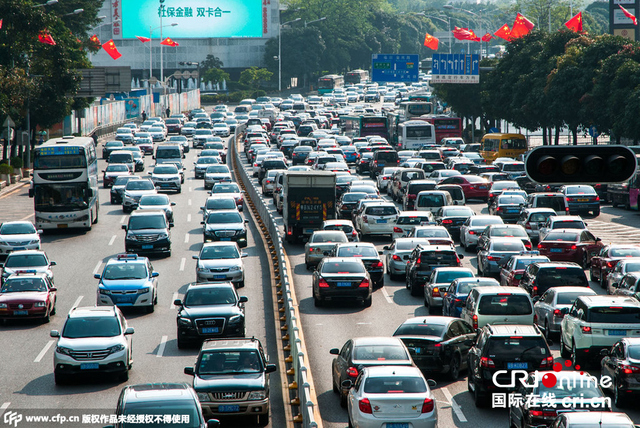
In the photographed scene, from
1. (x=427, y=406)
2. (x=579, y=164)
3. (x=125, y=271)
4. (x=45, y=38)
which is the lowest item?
(x=125, y=271)

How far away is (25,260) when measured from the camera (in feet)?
105

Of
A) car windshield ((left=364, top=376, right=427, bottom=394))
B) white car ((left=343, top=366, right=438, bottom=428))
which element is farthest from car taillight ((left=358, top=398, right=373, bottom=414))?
car windshield ((left=364, top=376, right=427, bottom=394))

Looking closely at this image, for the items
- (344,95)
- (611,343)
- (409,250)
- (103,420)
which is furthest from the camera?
(344,95)

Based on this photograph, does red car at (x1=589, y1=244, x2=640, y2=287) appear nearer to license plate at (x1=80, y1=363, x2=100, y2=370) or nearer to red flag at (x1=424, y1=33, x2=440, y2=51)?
license plate at (x1=80, y1=363, x2=100, y2=370)

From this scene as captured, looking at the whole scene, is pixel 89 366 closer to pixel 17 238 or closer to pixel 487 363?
pixel 487 363

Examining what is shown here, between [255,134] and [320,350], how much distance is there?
6180 centimetres

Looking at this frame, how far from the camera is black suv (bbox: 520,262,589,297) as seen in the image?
1040 inches

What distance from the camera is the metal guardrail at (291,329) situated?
52.5 feet

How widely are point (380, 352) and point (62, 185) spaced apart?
27.6m

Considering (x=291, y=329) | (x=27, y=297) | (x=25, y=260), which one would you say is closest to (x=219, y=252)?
(x=25, y=260)

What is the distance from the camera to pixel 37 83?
6312cm

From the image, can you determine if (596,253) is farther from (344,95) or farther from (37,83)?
(344,95)

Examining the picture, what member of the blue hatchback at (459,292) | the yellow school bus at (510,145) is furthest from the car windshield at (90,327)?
the yellow school bus at (510,145)

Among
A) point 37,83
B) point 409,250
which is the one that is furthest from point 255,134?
point 409,250
